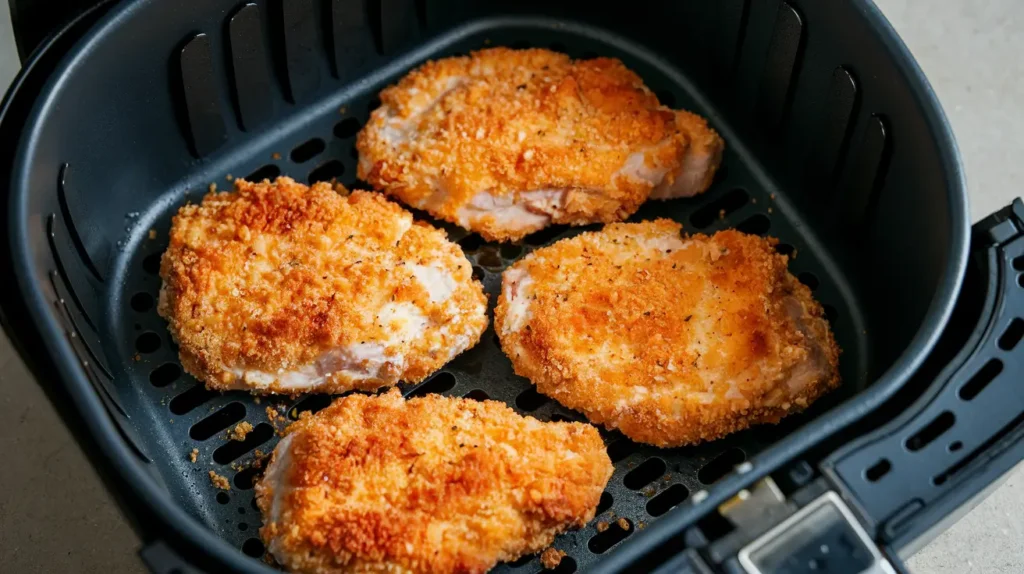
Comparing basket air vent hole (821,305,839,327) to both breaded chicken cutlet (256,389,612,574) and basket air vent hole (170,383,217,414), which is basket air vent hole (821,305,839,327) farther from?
basket air vent hole (170,383,217,414)

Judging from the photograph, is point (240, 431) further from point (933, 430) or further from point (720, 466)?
point (933, 430)

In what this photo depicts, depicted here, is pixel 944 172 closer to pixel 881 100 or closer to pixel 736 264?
pixel 881 100

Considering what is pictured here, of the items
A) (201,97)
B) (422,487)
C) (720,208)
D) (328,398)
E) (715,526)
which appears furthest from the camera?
(720,208)

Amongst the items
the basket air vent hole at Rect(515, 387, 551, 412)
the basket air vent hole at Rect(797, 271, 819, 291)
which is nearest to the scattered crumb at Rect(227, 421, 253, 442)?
the basket air vent hole at Rect(515, 387, 551, 412)

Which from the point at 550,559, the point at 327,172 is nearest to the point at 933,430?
the point at 550,559

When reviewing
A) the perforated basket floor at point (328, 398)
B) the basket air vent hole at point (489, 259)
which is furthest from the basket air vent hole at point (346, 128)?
the basket air vent hole at point (489, 259)

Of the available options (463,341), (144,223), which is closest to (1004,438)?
(463,341)
